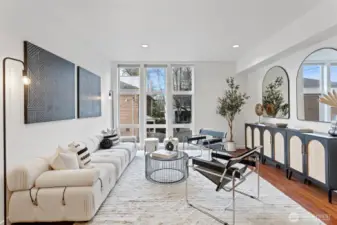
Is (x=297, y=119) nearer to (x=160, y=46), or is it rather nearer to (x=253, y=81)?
(x=253, y=81)

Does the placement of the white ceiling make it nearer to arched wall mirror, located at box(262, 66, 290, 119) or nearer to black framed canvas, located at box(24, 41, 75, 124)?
black framed canvas, located at box(24, 41, 75, 124)

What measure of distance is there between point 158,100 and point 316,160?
4.64 m

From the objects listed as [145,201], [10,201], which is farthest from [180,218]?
[10,201]

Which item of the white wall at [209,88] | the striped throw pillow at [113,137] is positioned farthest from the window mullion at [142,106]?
the striped throw pillow at [113,137]

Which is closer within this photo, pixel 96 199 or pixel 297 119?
pixel 96 199

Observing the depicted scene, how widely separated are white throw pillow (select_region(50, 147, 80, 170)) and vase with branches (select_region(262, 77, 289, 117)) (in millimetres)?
4358

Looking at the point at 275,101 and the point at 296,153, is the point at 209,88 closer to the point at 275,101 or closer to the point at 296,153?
the point at 275,101

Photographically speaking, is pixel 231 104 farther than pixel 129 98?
No

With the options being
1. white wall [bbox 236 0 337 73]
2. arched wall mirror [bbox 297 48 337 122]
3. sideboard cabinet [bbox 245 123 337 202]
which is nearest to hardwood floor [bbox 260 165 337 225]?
sideboard cabinet [bbox 245 123 337 202]

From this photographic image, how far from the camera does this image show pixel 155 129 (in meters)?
7.23

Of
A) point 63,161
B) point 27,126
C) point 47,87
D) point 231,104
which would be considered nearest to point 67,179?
point 63,161

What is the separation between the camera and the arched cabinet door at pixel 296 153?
12.6ft

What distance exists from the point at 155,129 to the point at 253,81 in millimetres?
3250

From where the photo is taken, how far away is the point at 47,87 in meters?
3.28
